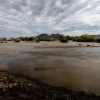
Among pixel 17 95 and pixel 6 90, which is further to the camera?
pixel 6 90

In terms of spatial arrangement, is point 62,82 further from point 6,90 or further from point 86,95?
point 6,90

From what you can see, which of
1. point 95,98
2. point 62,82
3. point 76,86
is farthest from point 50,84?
point 95,98

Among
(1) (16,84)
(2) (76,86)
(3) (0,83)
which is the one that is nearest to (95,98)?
(2) (76,86)

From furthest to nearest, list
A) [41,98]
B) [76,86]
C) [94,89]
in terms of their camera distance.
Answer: [76,86], [94,89], [41,98]

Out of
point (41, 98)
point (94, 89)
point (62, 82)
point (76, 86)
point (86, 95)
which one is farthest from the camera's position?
point (62, 82)

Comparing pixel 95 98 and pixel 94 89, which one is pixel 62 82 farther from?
pixel 95 98

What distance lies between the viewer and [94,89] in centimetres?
1022

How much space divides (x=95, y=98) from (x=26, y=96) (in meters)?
3.79

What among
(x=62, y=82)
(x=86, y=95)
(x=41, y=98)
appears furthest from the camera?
(x=62, y=82)

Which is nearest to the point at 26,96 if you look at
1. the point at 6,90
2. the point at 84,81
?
the point at 6,90

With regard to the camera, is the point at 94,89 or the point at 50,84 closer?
the point at 94,89

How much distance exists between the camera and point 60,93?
29.4 ft

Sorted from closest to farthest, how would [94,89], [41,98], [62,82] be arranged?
[41,98], [94,89], [62,82]

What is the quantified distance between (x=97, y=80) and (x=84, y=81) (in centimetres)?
104
